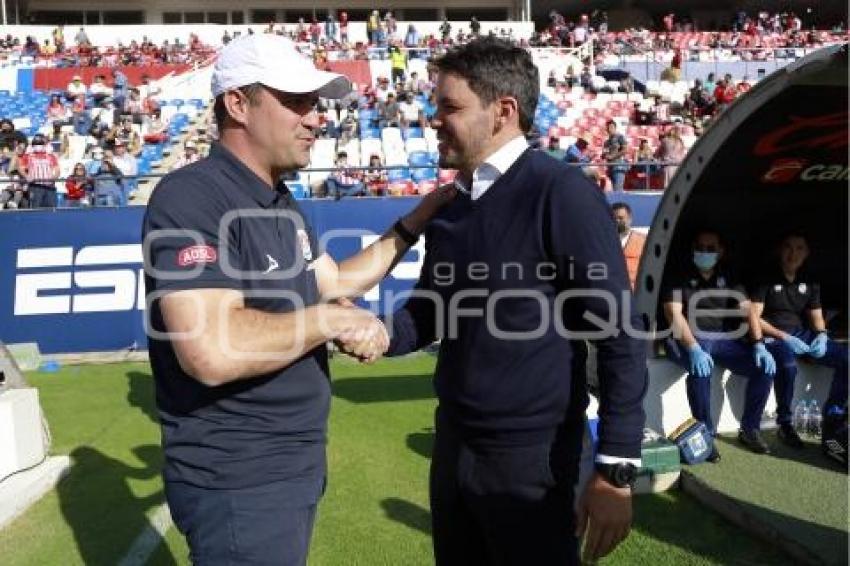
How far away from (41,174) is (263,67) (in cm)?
1415

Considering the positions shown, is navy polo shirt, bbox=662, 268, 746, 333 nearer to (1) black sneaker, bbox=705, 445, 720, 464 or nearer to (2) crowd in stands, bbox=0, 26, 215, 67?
(1) black sneaker, bbox=705, 445, 720, 464

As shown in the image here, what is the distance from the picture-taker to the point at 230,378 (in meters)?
2.14

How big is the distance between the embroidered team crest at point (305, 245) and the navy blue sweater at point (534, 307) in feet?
1.47

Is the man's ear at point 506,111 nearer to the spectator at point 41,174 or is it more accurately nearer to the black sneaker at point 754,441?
the black sneaker at point 754,441

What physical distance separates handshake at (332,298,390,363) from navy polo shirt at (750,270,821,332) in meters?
4.80

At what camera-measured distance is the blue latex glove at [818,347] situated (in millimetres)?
6254

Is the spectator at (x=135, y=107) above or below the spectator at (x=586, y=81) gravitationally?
below

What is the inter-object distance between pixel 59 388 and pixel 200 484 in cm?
714

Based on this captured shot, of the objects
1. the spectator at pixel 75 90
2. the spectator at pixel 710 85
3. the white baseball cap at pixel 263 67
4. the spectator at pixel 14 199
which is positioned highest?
the spectator at pixel 75 90

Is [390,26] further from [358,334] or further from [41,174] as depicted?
[358,334]

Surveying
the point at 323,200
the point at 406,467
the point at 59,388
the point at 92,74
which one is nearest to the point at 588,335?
the point at 406,467

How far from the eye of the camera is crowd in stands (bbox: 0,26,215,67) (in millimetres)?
28438

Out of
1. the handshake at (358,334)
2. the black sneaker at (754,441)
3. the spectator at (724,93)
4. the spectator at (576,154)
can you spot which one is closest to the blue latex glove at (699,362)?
the black sneaker at (754,441)

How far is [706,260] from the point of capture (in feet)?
21.2
